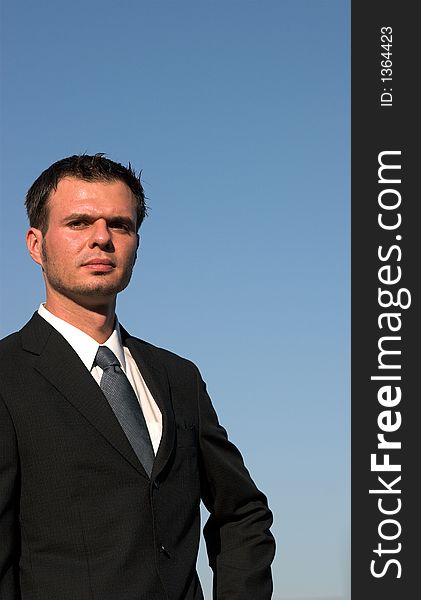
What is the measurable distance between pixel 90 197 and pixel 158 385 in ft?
2.98

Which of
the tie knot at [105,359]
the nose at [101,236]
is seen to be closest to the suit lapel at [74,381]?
the tie knot at [105,359]

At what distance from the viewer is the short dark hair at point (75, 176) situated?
16.1ft

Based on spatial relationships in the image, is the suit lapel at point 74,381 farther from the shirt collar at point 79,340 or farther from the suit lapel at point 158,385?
the suit lapel at point 158,385

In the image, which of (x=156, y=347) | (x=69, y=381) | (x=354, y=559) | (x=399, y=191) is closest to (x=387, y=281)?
(x=399, y=191)

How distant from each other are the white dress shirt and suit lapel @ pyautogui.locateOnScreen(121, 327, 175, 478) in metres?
0.03

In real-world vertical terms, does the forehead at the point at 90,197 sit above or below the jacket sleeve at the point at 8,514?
above

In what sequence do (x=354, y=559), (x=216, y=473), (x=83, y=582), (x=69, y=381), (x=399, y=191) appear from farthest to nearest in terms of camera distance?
1. (x=354, y=559)
2. (x=399, y=191)
3. (x=216, y=473)
4. (x=69, y=381)
5. (x=83, y=582)

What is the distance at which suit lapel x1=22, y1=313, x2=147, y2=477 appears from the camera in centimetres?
452

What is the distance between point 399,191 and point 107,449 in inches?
293

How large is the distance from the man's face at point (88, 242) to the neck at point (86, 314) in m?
0.03

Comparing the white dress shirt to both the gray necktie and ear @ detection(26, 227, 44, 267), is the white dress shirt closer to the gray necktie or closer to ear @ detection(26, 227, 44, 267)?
the gray necktie

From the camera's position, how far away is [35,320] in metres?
4.89

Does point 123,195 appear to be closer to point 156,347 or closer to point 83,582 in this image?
point 156,347

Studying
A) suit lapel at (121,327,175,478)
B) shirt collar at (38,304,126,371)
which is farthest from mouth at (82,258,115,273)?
suit lapel at (121,327,175,478)
